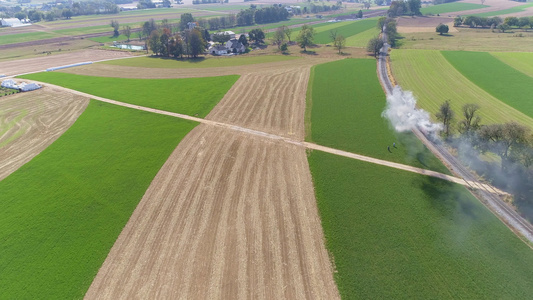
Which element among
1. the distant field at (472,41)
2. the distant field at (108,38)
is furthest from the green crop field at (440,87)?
the distant field at (108,38)

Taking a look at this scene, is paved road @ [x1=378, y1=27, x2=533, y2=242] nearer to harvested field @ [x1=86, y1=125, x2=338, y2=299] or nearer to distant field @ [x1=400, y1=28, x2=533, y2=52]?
harvested field @ [x1=86, y1=125, x2=338, y2=299]

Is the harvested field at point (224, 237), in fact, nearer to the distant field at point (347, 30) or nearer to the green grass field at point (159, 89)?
the green grass field at point (159, 89)

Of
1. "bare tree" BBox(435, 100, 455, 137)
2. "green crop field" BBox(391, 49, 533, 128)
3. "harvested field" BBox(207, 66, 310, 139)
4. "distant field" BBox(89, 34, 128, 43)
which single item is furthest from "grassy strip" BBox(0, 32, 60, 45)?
"bare tree" BBox(435, 100, 455, 137)

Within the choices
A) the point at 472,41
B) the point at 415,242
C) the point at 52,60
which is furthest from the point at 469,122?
the point at 52,60

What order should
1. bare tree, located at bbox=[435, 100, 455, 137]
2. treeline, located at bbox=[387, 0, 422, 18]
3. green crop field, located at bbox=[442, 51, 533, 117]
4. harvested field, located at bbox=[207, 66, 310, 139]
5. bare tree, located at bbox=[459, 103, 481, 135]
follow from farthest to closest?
treeline, located at bbox=[387, 0, 422, 18] < green crop field, located at bbox=[442, 51, 533, 117] < harvested field, located at bbox=[207, 66, 310, 139] < bare tree, located at bbox=[435, 100, 455, 137] < bare tree, located at bbox=[459, 103, 481, 135]

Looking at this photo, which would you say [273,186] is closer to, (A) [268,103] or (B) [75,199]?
(B) [75,199]

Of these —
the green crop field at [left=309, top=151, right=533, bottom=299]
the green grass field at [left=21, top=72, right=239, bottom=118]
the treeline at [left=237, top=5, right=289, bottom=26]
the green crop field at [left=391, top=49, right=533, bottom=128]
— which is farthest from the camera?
the treeline at [left=237, top=5, right=289, bottom=26]
